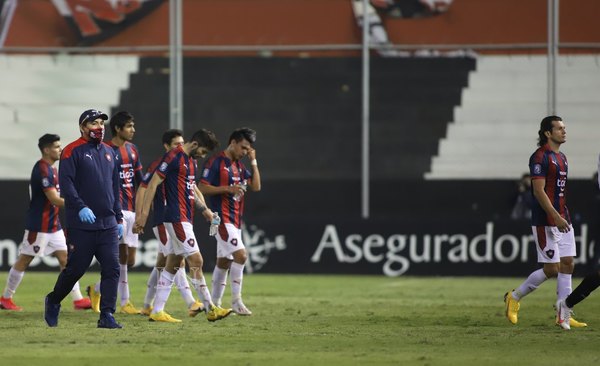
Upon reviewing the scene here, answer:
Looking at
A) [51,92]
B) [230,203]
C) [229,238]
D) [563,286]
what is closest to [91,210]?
[229,238]

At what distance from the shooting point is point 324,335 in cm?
1300

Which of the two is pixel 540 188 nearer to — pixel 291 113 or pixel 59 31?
pixel 291 113

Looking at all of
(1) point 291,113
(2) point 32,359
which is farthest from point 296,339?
(1) point 291,113

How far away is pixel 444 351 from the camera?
11.7 meters

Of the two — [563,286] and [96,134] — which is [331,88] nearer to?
[563,286]

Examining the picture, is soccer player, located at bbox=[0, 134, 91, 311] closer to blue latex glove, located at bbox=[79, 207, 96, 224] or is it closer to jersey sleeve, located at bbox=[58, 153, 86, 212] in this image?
jersey sleeve, located at bbox=[58, 153, 86, 212]

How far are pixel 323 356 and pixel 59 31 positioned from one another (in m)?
19.6

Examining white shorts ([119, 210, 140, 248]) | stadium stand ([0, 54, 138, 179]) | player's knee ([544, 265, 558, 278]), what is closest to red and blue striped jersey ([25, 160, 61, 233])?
white shorts ([119, 210, 140, 248])

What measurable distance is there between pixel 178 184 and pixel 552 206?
164 inches

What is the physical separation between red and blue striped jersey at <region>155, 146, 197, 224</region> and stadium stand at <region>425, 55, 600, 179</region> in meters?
14.0

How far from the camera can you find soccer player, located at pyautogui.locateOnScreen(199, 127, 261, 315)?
15.4m

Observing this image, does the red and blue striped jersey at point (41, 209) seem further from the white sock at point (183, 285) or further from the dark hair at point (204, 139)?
the dark hair at point (204, 139)

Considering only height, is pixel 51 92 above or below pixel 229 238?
above

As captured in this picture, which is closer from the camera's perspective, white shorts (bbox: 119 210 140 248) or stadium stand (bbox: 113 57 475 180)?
white shorts (bbox: 119 210 140 248)
